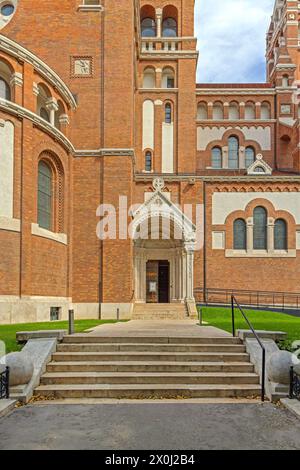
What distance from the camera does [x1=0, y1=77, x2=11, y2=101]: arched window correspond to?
20.3 meters

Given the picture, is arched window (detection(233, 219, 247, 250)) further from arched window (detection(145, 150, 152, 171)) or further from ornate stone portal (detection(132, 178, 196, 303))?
arched window (detection(145, 150, 152, 171))

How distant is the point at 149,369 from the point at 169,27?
33.1 m

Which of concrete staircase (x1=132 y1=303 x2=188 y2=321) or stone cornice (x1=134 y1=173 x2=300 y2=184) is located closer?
concrete staircase (x1=132 y1=303 x2=188 y2=321)

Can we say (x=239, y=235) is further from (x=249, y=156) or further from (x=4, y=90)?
(x=4, y=90)

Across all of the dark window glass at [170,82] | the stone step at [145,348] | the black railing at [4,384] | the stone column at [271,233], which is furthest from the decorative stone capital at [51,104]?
the black railing at [4,384]

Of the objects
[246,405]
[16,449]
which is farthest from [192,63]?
[16,449]

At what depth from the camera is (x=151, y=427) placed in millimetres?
6992

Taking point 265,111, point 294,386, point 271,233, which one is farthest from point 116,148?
point 265,111

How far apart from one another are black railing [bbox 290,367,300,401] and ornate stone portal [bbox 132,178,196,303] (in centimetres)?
1705

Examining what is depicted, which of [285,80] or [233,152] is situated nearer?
[233,152]

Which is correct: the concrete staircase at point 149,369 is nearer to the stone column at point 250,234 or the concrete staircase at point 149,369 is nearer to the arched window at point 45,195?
the arched window at point 45,195

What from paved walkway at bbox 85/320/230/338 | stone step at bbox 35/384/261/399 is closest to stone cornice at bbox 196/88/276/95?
paved walkway at bbox 85/320/230/338

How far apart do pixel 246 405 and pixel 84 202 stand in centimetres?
1717
